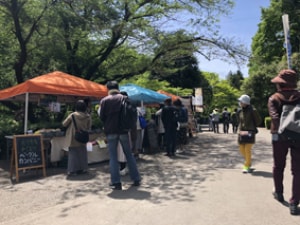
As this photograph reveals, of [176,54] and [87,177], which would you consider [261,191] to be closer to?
[87,177]

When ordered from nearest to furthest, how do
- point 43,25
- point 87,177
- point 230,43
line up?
point 87,177 < point 43,25 < point 230,43

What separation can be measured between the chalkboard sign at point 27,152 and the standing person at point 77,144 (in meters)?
0.65

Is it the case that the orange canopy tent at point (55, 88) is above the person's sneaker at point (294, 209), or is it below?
above

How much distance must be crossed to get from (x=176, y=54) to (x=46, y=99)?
722 cm

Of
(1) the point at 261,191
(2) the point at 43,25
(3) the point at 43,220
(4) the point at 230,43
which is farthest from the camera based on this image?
(4) the point at 230,43

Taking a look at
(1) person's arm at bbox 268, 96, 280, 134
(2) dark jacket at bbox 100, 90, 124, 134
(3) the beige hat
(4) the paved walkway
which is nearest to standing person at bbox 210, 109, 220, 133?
(4) the paved walkway

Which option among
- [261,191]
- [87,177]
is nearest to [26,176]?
[87,177]

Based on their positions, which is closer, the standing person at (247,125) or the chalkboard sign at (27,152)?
the chalkboard sign at (27,152)

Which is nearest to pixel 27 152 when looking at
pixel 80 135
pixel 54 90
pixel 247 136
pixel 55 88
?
pixel 80 135

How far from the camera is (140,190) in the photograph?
5.99m

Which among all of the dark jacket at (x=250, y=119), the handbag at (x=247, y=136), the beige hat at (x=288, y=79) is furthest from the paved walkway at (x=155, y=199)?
the beige hat at (x=288, y=79)

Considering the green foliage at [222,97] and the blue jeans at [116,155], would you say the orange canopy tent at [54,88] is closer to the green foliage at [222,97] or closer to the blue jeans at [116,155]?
the blue jeans at [116,155]

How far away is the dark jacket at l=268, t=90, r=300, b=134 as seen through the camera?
467 cm

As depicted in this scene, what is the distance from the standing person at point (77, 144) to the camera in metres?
7.64
